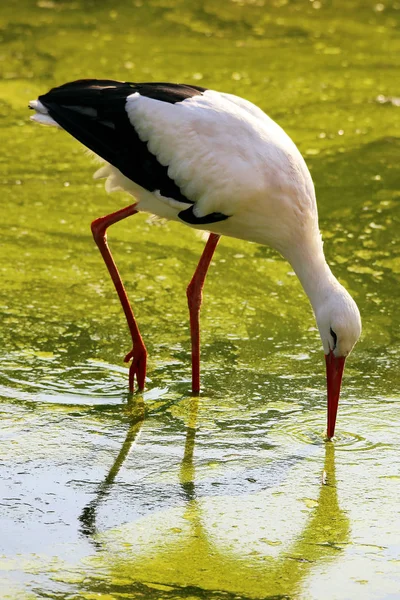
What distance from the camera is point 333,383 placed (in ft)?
15.3

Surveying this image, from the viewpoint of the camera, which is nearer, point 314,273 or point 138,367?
point 314,273

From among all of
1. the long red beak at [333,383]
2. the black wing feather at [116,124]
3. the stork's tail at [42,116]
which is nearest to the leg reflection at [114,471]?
the long red beak at [333,383]

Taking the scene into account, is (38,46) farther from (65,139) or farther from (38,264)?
(38,264)

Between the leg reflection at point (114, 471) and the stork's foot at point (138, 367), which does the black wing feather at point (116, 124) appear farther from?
the leg reflection at point (114, 471)

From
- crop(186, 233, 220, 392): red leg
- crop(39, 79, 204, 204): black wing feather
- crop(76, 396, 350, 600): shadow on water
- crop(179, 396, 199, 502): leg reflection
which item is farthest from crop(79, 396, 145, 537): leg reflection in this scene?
crop(39, 79, 204, 204): black wing feather

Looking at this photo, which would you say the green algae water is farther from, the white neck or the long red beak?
the white neck

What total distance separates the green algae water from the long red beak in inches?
3.9

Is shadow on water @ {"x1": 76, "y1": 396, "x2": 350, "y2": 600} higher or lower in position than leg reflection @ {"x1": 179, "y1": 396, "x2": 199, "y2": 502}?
higher

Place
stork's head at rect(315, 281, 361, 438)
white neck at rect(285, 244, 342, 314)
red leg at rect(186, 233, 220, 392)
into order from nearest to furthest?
stork's head at rect(315, 281, 361, 438)
white neck at rect(285, 244, 342, 314)
red leg at rect(186, 233, 220, 392)

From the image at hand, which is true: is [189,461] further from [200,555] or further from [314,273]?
[314,273]

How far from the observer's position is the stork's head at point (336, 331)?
178 inches

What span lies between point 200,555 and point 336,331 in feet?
4.09

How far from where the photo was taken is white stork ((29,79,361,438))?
476 cm

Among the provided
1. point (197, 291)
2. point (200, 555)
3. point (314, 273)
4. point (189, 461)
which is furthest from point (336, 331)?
point (200, 555)
